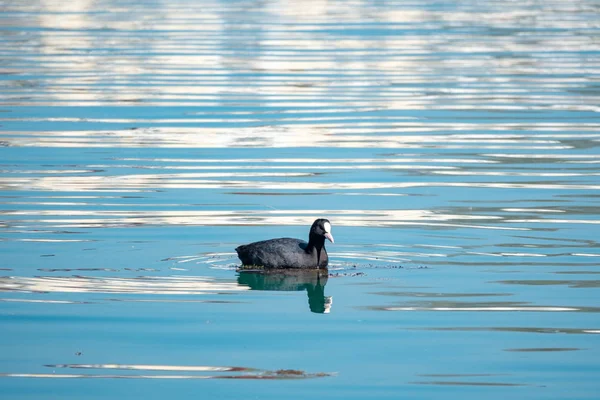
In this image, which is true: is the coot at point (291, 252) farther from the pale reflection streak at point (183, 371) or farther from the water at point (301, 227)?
the pale reflection streak at point (183, 371)

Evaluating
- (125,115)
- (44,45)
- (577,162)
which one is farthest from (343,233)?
(44,45)

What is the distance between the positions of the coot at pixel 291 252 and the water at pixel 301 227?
283 millimetres

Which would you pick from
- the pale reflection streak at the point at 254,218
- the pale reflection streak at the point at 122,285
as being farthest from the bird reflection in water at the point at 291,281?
the pale reflection streak at the point at 254,218

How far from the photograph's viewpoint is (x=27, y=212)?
19578mm

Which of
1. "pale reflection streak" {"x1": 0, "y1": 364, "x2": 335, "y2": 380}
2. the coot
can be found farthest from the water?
the coot

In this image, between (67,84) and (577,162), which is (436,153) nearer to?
(577,162)

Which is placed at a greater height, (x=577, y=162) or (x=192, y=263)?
(x=577, y=162)

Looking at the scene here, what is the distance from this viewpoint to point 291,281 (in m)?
15.9

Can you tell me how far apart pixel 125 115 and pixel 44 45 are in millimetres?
20976

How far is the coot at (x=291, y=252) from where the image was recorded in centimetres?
1584

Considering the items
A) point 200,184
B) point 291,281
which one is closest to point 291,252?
point 291,281

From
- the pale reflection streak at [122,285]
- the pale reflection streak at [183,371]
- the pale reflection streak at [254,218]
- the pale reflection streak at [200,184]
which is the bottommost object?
the pale reflection streak at [183,371]

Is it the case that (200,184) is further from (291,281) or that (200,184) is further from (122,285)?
(122,285)

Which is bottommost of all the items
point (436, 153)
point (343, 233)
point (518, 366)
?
point (518, 366)
